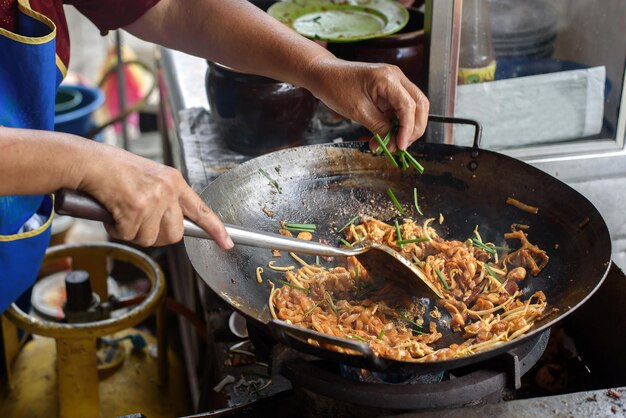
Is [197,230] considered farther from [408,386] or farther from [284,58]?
[284,58]

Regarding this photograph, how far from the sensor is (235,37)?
237 cm

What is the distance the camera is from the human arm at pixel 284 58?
207 cm

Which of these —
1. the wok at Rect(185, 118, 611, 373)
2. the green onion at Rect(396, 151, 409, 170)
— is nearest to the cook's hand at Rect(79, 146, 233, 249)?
the wok at Rect(185, 118, 611, 373)

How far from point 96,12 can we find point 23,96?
0.47m

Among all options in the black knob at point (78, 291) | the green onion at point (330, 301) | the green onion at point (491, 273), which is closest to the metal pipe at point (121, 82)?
the black knob at point (78, 291)

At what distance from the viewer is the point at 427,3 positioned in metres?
2.44

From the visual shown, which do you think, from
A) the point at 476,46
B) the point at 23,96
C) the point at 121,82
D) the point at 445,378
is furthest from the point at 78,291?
the point at 121,82

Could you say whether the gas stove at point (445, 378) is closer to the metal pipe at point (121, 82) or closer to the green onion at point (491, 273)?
the green onion at point (491, 273)

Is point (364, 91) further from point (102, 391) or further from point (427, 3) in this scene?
point (102, 391)

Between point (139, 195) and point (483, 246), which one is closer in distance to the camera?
point (139, 195)

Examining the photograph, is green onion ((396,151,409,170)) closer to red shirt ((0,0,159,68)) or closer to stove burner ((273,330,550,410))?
stove burner ((273,330,550,410))

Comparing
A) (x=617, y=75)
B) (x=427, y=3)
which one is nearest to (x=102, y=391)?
(x=427, y=3)

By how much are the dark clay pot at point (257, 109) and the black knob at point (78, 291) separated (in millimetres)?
855

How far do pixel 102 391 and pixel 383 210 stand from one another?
141 cm
